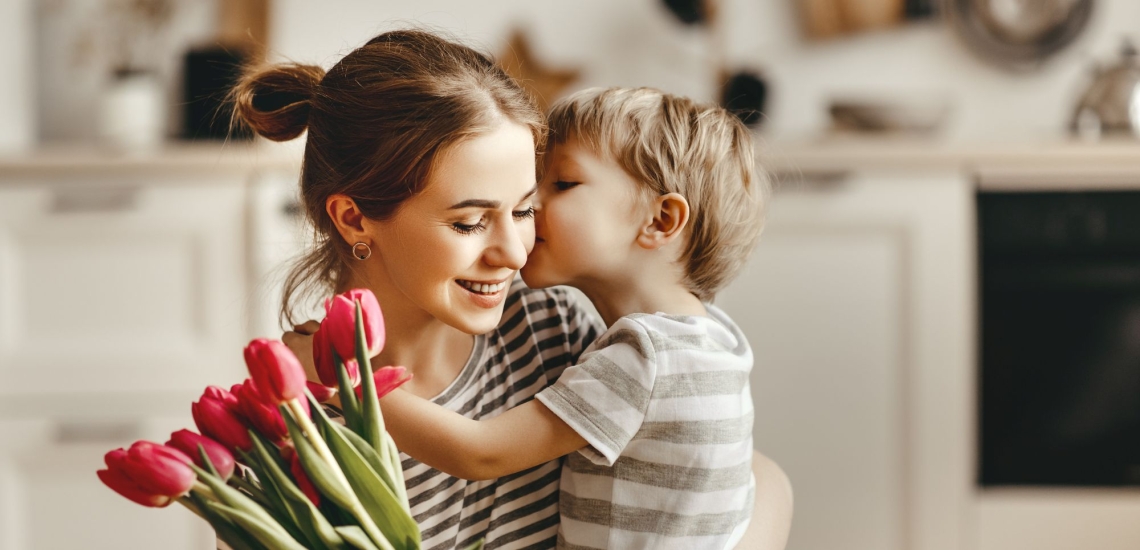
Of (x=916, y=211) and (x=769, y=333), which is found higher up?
(x=916, y=211)

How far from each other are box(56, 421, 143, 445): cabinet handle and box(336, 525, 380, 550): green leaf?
190cm

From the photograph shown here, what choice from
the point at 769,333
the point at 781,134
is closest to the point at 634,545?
the point at 769,333

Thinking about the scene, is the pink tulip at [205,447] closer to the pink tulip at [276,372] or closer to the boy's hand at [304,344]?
the pink tulip at [276,372]

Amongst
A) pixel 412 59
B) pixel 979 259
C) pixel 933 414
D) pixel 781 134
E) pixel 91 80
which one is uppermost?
pixel 91 80

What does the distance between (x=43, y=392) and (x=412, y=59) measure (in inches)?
72.8

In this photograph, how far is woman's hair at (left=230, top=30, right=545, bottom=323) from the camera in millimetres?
782

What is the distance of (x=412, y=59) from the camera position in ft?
2.64

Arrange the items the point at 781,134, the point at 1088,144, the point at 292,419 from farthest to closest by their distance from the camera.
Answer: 1. the point at 781,134
2. the point at 1088,144
3. the point at 292,419

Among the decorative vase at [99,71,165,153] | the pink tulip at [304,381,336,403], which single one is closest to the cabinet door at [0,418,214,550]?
the decorative vase at [99,71,165,153]

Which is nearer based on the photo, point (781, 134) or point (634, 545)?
point (634, 545)

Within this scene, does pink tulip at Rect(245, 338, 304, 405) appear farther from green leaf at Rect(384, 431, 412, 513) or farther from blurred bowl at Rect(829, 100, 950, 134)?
blurred bowl at Rect(829, 100, 950, 134)

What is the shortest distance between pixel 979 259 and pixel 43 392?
84.6 inches

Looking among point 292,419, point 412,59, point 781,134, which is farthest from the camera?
point 781,134

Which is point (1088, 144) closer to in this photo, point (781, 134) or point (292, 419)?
point (781, 134)
